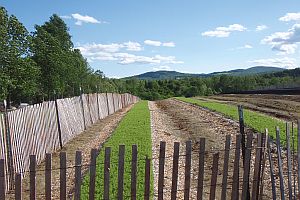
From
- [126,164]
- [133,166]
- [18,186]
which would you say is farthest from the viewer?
[126,164]

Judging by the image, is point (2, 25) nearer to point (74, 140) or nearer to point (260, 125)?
point (74, 140)

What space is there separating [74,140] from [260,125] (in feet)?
30.4

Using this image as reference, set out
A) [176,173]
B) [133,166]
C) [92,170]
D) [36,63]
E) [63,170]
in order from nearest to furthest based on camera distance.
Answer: [63,170], [92,170], [133,166], [176,173], [36,63]

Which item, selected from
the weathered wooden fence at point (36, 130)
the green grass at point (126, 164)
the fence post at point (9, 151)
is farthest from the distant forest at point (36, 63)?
the fence post at point (9, 151)

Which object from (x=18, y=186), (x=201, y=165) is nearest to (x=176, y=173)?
(x=201, y=165)

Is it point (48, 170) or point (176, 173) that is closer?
point (48, 170)

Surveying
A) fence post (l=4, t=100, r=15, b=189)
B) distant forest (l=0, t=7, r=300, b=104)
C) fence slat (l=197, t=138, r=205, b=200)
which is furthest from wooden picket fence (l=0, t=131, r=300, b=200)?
distant forest (l=0, t=7, r=300, b=104)

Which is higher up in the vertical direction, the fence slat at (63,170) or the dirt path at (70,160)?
the fence slat at (63,170)

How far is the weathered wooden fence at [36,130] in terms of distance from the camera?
9898 mm

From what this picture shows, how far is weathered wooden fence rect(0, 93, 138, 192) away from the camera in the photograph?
32.5ft

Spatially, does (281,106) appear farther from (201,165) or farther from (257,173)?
(201,165)

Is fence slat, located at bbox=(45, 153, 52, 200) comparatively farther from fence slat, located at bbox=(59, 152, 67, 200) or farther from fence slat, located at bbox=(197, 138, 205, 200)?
fence slat, located at bbox=(197, 138, 205, 200)

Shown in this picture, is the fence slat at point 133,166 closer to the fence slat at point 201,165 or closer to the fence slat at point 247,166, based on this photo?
the fence slat at point 201,165

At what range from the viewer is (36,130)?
42.9 feet
